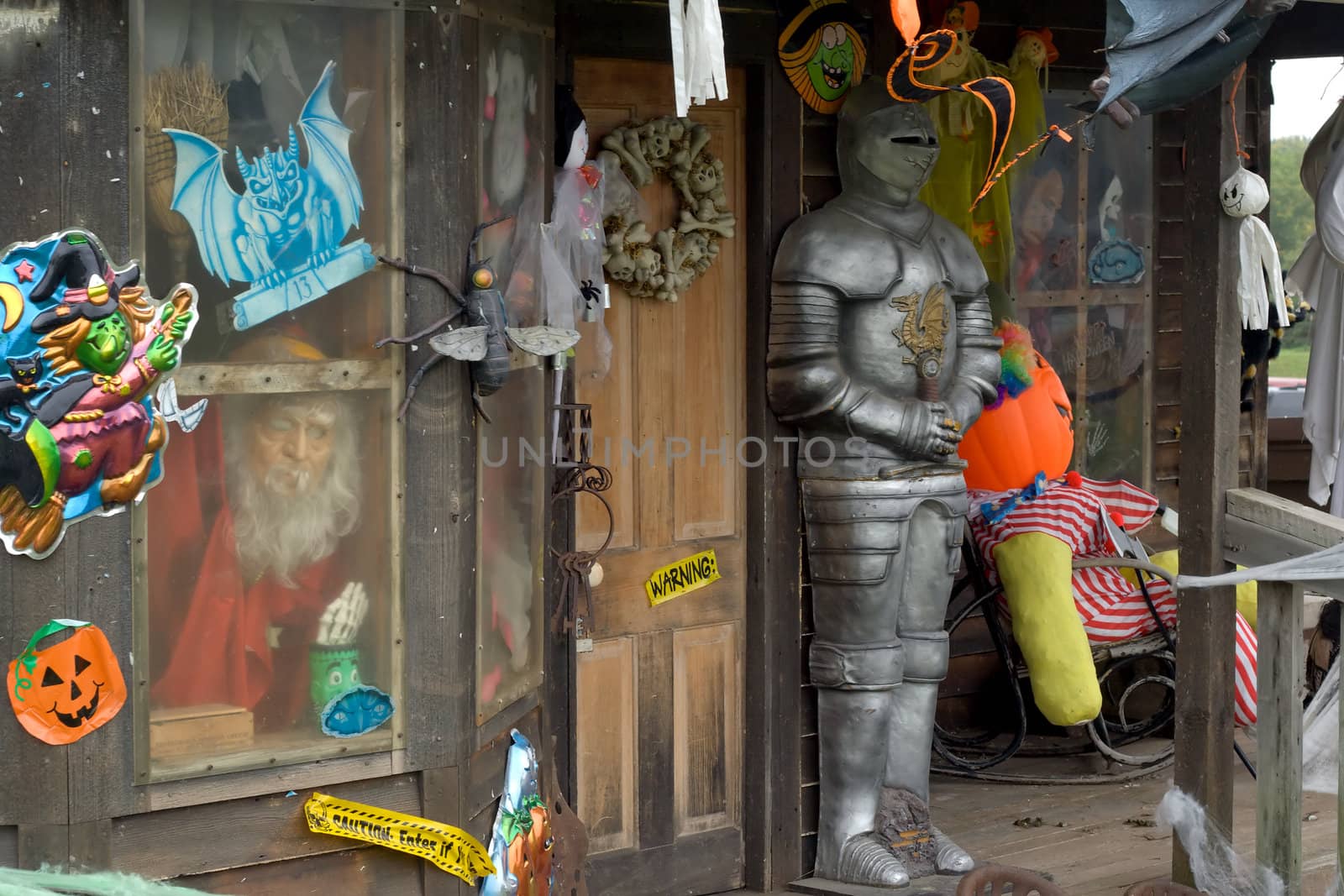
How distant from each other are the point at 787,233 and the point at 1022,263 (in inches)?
68.2

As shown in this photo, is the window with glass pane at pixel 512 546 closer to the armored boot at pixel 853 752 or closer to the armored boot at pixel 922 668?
the armored boot at pixel 853 752

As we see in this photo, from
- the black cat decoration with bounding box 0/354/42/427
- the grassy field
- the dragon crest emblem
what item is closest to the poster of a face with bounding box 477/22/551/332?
the black cat decoration with bounding box 0/354/42/427

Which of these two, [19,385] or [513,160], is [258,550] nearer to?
[19,385]

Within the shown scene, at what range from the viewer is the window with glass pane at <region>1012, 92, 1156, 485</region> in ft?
21.1

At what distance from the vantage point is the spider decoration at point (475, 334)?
3730 millimetres

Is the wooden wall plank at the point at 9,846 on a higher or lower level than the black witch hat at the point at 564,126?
lower

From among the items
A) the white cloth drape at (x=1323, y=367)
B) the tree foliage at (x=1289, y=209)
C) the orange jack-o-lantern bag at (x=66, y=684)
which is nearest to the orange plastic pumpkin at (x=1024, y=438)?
the white cloth drape at (x=1323, y=367)

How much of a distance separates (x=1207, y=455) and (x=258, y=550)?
2706 mm

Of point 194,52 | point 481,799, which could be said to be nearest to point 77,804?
point 481,799

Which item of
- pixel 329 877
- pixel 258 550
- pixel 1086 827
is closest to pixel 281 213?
pixel 258 550

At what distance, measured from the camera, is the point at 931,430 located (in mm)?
5004

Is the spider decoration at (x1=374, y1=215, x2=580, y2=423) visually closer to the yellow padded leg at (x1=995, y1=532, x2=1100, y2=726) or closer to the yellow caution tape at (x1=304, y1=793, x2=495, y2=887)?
the yellow caution tape at (x1=304, y1=793, x2=495, y2=887)

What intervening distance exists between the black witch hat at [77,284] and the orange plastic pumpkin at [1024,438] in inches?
129

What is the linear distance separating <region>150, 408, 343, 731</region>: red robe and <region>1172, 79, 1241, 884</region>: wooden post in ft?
8.39
